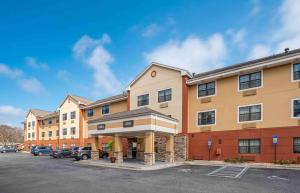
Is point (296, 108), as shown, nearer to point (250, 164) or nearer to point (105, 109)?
point (250, 164)

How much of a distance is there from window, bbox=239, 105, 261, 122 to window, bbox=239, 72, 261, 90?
6.56 ft

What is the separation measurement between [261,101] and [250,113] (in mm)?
1499

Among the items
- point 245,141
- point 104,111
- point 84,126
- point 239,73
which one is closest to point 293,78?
point 239,73

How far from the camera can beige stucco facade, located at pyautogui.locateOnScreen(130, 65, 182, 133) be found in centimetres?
2693

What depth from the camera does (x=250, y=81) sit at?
22.7 m

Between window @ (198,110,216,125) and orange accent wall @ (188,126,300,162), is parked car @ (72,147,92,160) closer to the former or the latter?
orange accent wall @ (188,126,300,162)

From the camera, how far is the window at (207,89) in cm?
2525

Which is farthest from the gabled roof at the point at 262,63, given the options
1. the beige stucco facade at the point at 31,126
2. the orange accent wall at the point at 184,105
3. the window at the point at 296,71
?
the beige stucco facade at the point at 31,126

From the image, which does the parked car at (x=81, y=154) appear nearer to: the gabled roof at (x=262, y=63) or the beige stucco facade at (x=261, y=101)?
the beige stucco facade at (x=261, y=101)

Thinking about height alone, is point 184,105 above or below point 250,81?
below

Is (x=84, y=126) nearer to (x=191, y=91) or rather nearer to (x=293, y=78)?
(x=191, y=91)

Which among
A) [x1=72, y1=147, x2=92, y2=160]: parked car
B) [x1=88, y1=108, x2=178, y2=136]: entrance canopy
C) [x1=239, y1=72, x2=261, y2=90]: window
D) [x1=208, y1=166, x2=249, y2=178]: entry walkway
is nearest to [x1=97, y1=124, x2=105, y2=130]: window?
[x1=88, y1=108, x2=178, y2=136]: entrance canopy

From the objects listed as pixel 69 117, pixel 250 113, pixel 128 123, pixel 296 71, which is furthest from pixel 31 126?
pixel 296 71

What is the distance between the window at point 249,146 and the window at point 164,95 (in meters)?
9.35
